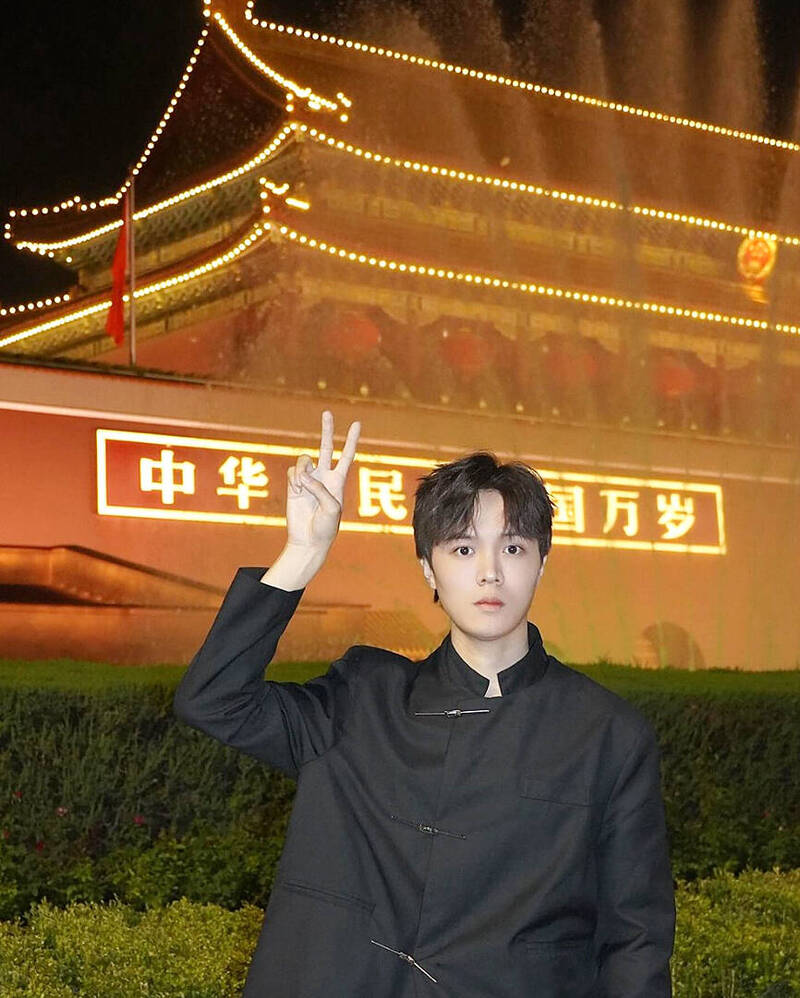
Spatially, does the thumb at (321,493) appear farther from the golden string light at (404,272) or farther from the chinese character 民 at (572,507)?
the golden string light at (404,272)

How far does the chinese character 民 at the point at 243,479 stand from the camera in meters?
9.99

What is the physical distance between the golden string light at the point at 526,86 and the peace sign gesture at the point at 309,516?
40.0 ft

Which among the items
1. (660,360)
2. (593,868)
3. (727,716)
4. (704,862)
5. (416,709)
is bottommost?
(704,862)

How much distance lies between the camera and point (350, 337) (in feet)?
41.1

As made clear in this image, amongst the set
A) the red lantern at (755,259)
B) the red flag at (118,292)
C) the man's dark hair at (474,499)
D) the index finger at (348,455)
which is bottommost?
the man's dark hair at (474,499)

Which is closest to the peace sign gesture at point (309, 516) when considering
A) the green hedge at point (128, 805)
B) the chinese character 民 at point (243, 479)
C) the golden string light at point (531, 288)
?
the green hedge at point (128, 805)

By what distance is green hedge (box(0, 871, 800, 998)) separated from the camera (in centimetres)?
303

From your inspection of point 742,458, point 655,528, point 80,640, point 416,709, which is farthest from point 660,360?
point 416,709

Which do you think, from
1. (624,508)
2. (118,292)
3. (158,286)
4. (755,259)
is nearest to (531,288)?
(624,508)

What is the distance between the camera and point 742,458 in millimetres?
12570

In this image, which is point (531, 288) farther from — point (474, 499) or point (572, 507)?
point (474, 499)

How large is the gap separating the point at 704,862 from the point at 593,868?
10.6 feet

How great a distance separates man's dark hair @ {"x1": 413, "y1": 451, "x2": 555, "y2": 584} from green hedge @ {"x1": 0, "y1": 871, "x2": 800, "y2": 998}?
1.54 m

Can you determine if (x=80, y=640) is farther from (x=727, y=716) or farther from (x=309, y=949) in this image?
(x=309, y=949)
